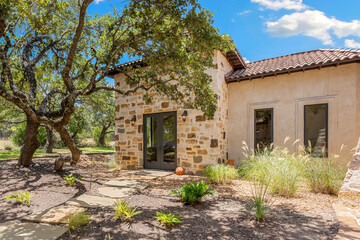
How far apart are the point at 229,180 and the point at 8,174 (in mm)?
6128

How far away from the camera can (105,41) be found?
6.27 meters

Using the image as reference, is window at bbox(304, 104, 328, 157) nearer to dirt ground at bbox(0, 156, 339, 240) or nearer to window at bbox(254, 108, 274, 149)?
window at bbox(254, 108, 274, 149)

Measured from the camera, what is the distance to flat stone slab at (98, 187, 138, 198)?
4.58 metres

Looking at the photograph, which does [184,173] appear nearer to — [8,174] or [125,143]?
[125,143]

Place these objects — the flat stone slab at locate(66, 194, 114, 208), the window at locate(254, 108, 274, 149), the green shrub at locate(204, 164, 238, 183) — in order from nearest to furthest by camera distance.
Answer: the flat stone slab at locate(66, 194, 114, 208)
the green shrub at locate(204, 164, 238, 183)
the window at locate(254, 108, 274, 149)

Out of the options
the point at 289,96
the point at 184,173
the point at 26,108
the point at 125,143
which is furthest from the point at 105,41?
the point at 289,96

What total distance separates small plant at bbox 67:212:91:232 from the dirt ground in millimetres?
93

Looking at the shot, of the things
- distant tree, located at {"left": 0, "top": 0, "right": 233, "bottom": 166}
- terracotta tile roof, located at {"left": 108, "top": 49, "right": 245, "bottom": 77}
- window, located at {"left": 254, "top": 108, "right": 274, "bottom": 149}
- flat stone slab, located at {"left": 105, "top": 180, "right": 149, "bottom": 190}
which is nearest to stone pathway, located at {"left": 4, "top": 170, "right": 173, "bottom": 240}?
flat stone slab, located at {"left": 105, "top": 180, "right": 149, "bottom": 190}

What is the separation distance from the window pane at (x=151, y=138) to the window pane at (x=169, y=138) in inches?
18.4

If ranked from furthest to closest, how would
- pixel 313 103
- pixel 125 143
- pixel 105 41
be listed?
pixel 125 143
pixel 313 103
pixel 105 41

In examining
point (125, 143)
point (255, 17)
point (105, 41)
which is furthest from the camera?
point (125, 143)

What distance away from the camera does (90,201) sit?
414cm

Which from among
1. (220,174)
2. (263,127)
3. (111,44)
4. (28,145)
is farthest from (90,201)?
(263,127)

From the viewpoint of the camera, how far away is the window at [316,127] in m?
6.75
